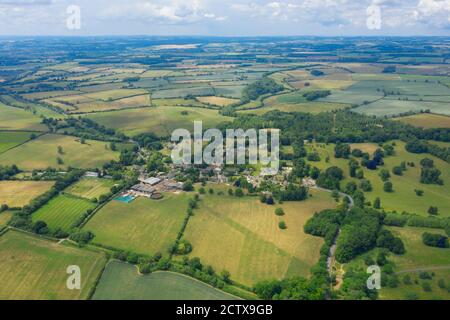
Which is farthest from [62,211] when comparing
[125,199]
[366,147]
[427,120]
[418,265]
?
[427,120]

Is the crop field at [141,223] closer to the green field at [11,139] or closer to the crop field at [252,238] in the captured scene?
the crop field at [252,238]

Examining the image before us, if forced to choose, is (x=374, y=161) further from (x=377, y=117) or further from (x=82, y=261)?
(x=82, y=261)

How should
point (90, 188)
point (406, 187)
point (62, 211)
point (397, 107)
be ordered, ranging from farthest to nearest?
point (397, 107) < point (90, 188) < point (406, 187) < point (62, 211)

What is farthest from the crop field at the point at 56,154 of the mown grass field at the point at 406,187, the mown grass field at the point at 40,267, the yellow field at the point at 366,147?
the yellow field at the point at 366,147

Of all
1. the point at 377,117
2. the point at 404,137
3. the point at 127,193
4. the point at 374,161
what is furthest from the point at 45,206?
the point at 377,117

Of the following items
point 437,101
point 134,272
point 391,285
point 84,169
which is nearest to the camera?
point 391,285

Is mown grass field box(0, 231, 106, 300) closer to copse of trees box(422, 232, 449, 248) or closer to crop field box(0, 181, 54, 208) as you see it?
crop field box(0, 181, 54, 208)

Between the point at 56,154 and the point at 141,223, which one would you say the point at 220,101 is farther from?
the point at 141,223
